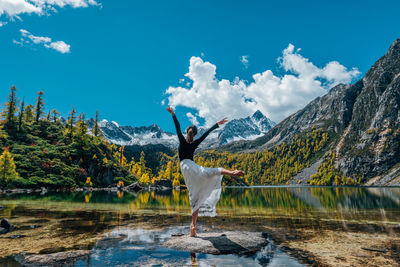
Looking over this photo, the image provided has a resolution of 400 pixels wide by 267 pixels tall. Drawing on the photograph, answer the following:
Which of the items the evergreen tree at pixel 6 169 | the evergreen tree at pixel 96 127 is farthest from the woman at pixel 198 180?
the evergreen tree at pixel 96 127

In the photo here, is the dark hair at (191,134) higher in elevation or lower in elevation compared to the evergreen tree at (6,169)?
lower

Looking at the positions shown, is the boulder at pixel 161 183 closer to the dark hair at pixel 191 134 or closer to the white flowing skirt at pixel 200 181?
the white flowing skirt at pixel 200 181

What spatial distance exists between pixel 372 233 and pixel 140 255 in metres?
9.81

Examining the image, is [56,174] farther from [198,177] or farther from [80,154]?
[198,177]

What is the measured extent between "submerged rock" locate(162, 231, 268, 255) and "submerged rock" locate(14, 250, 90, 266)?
8.47 feet

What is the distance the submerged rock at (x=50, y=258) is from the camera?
19.2 ft

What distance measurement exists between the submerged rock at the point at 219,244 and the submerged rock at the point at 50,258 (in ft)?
8.47

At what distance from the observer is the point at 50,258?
20.2ft

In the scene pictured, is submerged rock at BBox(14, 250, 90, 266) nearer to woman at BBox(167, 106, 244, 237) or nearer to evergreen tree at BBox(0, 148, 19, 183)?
woman at BBox(167, 106, 244, 237)

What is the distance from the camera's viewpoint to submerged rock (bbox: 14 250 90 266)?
19.2ft

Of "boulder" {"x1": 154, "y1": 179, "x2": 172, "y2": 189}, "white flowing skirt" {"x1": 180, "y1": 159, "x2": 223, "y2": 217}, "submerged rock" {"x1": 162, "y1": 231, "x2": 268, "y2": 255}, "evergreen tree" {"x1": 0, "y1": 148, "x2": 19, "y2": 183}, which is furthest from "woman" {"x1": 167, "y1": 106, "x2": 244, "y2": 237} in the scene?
"boulder" {"x1": 154, "y1": 179, "x2": 172, "y2": 189}

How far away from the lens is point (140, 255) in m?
6.71

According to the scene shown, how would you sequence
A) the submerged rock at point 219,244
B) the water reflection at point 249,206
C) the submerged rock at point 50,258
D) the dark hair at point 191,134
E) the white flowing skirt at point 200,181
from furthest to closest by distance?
the water reflection at point 249,206 → the dark hair at point 191,134 → the white flowing skirt at point 200,181 → the submerged rock at point 219,244 → the submerged rock at point 50,258

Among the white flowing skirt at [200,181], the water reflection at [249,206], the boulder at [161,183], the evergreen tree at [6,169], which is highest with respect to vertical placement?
the evergreen tree at [6,169]
